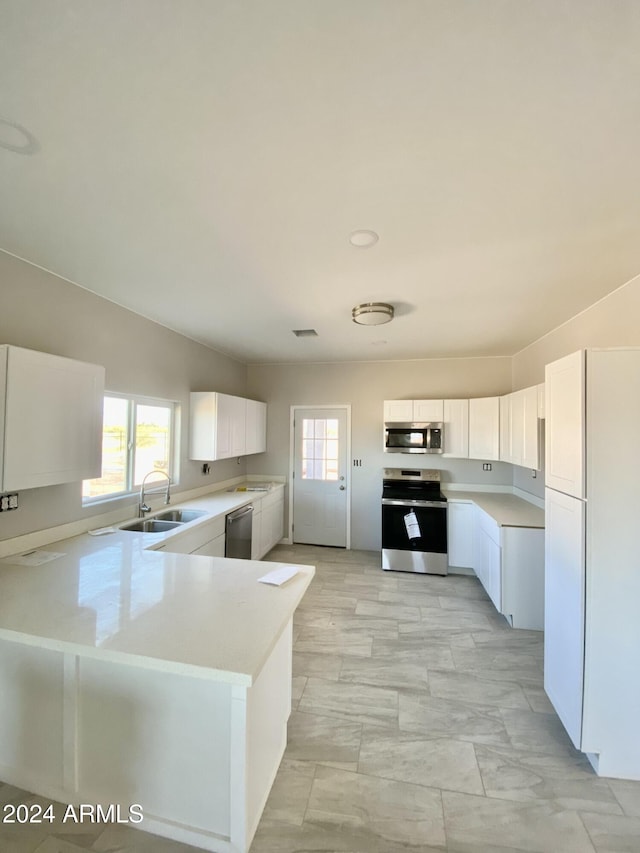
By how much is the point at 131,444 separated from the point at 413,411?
3257 mm

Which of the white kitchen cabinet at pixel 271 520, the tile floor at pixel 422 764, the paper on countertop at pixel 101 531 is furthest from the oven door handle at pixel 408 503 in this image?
the paper on countertop at pixel 101 531

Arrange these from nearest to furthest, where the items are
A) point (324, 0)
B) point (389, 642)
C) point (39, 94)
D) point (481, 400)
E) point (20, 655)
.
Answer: point (324, 0) → point (39, 94) → point (20, 655) → point (389, 642) → point (481, 400)

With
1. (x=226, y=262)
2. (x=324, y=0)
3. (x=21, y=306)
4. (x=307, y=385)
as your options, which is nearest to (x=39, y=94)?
(x=324, y=0)

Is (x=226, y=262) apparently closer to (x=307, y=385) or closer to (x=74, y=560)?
(x=74, y=560)

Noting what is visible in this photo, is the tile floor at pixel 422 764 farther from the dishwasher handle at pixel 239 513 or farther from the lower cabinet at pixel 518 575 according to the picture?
the dishwasher handle at pixel 239 513

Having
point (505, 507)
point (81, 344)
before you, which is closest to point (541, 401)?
point (505, 507)

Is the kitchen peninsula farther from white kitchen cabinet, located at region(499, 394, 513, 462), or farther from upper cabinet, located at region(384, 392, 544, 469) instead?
white kitchen cabinet, located at region(499, 394, 513, 462)

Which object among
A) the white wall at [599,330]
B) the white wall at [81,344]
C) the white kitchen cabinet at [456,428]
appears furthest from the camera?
the white kitchen cabinet at [456,428]

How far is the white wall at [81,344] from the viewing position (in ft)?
6.67

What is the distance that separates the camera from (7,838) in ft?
4.55

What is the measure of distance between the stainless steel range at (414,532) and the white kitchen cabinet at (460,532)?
100 millimetres

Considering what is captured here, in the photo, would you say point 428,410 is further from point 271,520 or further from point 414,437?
point 271,520

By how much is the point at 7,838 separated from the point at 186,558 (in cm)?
119

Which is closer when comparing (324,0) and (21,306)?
(324,0)
